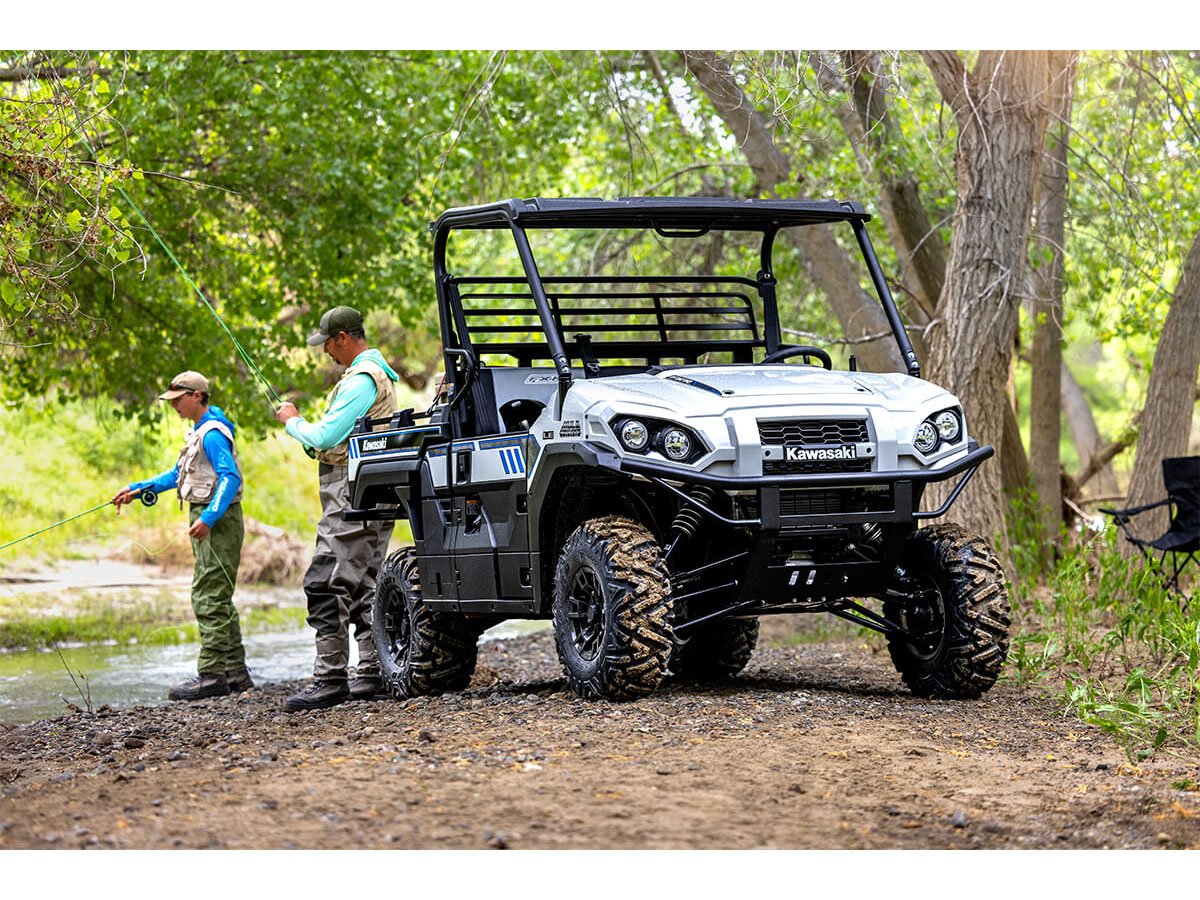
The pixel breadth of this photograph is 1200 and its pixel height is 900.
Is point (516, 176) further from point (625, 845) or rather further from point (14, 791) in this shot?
point (625, 845)

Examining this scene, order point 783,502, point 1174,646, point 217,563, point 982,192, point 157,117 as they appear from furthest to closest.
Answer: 1. point 157,117
2. point 982,192
3. point 217,563
4. point 1174,646
5. point 783,502

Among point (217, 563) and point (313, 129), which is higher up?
point (313, 129)

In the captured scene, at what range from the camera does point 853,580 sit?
24.0 ft

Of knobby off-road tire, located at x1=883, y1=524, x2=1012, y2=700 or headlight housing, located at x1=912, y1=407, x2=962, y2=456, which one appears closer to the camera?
headlight housing, located at x1=912, y1=407, x2=962, y2=456

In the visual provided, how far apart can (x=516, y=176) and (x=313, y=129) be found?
141 inches

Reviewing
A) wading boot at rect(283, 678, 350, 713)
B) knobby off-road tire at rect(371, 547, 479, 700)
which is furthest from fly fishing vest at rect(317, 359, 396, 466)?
wading boot at rect(283, 678, 350, 713)

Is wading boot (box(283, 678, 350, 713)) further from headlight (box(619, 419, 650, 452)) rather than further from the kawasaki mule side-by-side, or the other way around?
headlight (box(619, 419, 650, 452))

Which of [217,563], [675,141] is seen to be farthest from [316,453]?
[675,141]

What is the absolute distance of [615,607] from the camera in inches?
272

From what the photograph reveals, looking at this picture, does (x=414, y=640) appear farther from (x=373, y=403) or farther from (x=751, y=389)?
(x=751, y=389)

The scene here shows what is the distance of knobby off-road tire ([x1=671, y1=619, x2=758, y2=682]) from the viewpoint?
8.96m

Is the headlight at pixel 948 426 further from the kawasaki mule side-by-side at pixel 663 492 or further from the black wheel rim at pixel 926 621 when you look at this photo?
the black wheel rim at pixel 926 621

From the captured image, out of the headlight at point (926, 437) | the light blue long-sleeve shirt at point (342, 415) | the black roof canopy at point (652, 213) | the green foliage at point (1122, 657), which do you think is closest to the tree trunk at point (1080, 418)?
the green foliage at point (1122, 657)

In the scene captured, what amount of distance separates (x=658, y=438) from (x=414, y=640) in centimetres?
244
